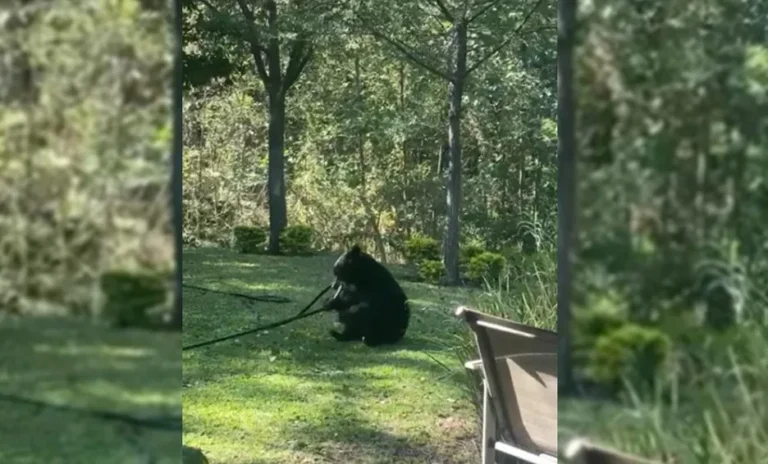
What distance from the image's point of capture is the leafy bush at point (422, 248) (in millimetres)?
2003

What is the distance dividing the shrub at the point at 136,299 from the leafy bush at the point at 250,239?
24 centimetres

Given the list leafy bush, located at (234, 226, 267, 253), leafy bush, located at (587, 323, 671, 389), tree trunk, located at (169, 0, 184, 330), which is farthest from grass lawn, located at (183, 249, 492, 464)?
leafy bush, located at (587, 323, 671, 389)

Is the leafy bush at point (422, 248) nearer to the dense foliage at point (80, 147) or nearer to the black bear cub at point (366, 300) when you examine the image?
the black bear cub at point (366, 300)

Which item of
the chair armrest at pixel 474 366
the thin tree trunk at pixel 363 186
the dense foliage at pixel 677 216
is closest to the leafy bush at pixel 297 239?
the thin tree trunk at pixel 363 186

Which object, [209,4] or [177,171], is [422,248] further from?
[209,4]

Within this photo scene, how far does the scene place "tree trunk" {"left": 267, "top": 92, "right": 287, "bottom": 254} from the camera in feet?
6.64

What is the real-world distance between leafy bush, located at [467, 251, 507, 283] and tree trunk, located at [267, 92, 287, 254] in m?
0.45

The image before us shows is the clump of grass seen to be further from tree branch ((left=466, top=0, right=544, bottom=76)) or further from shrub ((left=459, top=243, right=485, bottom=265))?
tree branch ((left=466, top=0, right=544, bottom=76))

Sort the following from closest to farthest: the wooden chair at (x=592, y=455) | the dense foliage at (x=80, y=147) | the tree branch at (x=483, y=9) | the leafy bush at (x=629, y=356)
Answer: the wooden chair at (x=592, y=455)
the leafy bush at (x=629, y=356)
the dense foliage at (x=80, y=147)
the tree branch at (x=483, y=9)

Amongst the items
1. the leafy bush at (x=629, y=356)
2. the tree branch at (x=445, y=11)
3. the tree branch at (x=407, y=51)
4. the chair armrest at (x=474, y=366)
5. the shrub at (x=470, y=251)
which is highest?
the tree branch at (x=445, y=11)

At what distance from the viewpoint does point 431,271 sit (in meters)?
2.03

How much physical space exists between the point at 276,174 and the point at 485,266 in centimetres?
54

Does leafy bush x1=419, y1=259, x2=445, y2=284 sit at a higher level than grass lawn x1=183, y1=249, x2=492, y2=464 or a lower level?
higher

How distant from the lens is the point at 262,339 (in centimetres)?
205
